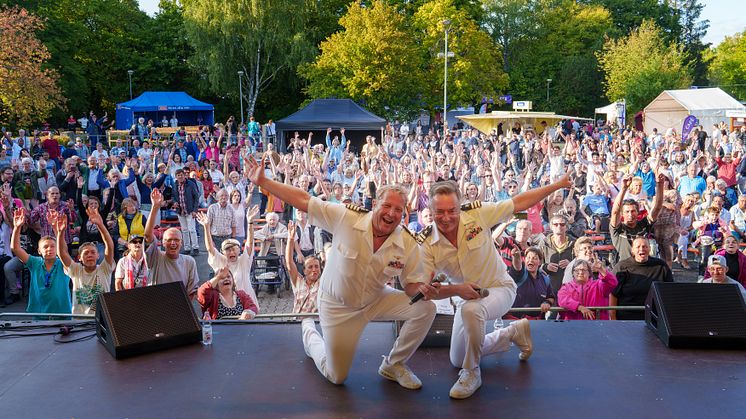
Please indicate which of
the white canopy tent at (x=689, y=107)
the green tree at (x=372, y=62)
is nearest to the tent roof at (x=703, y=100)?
the white canopy tent at (x=689, y=107)

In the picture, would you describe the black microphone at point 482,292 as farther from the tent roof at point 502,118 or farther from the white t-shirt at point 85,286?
the tent roof at point 502,118

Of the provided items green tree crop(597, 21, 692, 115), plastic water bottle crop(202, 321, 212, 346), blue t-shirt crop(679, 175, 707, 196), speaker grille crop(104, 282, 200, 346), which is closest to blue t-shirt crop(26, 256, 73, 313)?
speaker grille crop(104, 282, 200, 346)

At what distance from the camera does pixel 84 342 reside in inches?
205

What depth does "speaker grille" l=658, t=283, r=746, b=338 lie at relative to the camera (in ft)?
16.0

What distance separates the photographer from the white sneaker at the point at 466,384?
4.12 meters

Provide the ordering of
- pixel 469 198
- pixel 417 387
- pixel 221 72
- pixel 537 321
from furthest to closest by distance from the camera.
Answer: pixel 221 72 < pixel 469 198 < pixel 537 321 < pixel 417 387

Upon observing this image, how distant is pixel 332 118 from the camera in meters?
23.9

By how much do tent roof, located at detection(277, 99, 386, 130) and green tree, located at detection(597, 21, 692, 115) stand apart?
2215 cm

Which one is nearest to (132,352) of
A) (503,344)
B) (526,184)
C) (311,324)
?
(311,324)

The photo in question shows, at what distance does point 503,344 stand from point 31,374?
2999 mm

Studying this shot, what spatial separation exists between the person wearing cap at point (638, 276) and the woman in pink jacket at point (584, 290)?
0.09m

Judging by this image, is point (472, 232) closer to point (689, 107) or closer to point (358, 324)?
point (358, 324)

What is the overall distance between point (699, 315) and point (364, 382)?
2367mm

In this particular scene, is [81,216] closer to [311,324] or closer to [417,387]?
[311,324]
